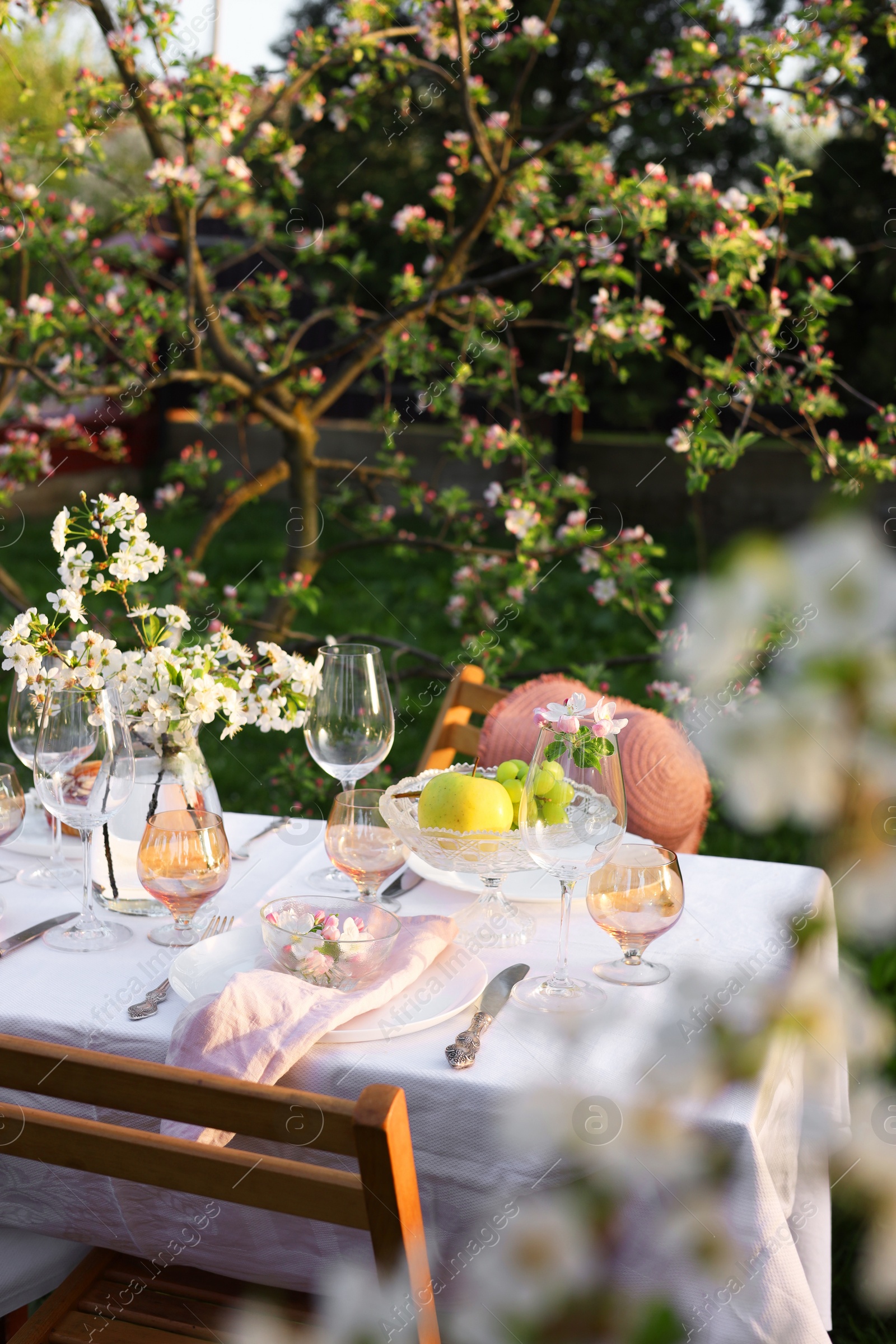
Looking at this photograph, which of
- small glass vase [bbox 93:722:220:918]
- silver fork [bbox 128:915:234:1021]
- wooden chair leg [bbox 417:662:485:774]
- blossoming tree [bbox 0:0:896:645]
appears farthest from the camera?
blossoming tree [bbox 0:0:896:645]

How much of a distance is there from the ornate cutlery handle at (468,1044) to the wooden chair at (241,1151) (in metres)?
0.24

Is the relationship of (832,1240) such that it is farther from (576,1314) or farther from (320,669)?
(576,1314)

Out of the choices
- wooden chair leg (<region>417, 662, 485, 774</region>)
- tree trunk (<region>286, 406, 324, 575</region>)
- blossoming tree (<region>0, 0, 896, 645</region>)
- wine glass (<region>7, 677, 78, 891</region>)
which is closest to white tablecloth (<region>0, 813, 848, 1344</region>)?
wine glass (<region>7, 677, 78, 891</region>)

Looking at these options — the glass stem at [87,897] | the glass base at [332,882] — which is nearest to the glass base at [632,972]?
the glass base at [332,882]

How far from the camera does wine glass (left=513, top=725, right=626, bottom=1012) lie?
4.16 ft

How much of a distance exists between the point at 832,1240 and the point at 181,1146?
150cm

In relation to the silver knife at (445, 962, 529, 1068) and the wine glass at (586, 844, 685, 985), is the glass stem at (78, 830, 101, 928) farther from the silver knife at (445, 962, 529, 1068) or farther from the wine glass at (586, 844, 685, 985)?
the wine glass at (586, 844, 685, 985)

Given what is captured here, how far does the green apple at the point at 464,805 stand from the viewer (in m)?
1.47

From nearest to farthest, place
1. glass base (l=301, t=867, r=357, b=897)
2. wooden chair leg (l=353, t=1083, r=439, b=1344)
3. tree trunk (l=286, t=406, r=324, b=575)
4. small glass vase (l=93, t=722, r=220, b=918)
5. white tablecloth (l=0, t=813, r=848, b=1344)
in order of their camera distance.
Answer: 1. wooden chair leg (l=353, t=1083, r=439, b=1344)
2. white tablecloth (l=0, t=813, r=848, b=1344)
3. small glass vase (l=93, t=722, r=220, b=918)
4. glass base (l=301, t=867, r=357, b=897)
5. tree trunk (l=286, t=406, r=324, b=575)

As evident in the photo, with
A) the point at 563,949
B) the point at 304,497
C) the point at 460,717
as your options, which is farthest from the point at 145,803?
the point at 304,497

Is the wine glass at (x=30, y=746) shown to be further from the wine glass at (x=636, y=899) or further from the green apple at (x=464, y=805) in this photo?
the wine glass at (x=636, y=899)

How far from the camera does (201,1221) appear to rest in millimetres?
1229

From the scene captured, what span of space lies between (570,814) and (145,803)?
0.59 metres

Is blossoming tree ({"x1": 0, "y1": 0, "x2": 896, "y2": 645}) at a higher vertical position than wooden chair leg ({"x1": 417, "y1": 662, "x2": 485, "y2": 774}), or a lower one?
higher
